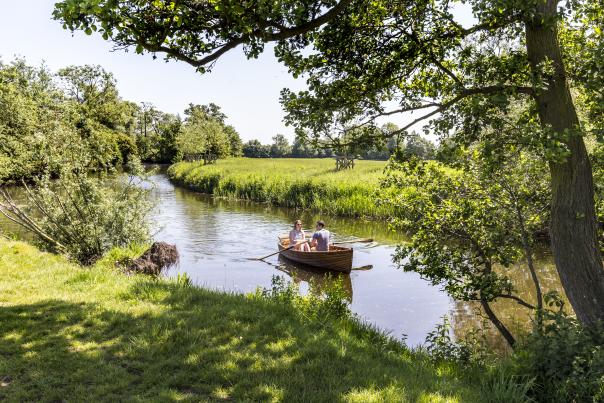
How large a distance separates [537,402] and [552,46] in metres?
4.61

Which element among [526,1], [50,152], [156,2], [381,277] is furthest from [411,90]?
[50,152]

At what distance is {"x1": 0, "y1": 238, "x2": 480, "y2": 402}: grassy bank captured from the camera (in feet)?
15.5

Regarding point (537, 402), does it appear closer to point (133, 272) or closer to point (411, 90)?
point (411, 90)

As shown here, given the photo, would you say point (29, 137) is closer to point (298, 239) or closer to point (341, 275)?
point (298, 239)

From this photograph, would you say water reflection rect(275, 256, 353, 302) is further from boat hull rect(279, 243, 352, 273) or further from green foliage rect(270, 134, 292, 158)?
green foliage rect(270, 134, 292, 158)

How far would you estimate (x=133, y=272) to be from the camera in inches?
441

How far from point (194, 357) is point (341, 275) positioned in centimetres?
1056

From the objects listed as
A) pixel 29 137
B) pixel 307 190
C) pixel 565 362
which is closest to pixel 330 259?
pixel 29 137

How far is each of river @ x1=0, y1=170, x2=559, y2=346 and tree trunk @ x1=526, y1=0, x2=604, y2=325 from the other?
7.60 feet

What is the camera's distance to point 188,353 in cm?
555

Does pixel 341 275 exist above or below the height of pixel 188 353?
below

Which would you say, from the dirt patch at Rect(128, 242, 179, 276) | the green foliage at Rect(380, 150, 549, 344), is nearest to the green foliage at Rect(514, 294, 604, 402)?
the green foliage at Rect(380, 150, 549, 344)

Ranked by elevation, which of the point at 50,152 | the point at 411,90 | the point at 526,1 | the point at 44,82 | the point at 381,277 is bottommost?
the point at 381,277

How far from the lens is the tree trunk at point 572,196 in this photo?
20.2ft
